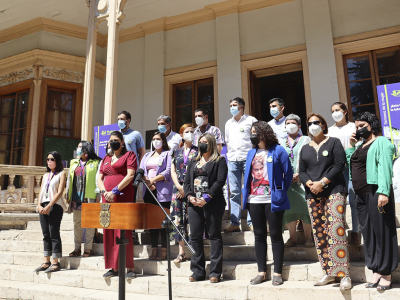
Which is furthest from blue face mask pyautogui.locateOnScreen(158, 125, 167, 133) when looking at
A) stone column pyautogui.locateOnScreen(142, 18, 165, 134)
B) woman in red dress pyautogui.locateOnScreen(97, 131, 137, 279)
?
stone column pyautogui.locateOnScreen(142, 18, 165, 134)

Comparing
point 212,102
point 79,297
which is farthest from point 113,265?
point 212,102

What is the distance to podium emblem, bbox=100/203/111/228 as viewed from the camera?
2.88 m

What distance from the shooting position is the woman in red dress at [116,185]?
4.32m

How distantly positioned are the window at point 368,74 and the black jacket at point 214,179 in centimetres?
488

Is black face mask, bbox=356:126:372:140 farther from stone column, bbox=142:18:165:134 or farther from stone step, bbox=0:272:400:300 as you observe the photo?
stone column, bbox=142:18:165:134

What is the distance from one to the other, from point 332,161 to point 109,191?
8.35 feet

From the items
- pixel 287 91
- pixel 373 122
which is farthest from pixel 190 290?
pixel 287 91

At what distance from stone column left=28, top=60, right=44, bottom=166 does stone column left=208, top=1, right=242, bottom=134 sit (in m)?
4.73

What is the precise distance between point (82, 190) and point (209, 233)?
2.24 metres

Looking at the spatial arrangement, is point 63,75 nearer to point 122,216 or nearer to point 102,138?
point 102,138

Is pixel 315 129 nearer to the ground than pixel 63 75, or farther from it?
nearer to the ground

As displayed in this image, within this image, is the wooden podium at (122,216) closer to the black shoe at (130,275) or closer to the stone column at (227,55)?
the black shoe at (130,275)

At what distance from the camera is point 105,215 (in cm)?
289

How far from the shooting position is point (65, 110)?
10086 mm
